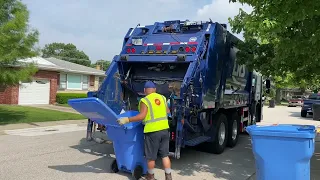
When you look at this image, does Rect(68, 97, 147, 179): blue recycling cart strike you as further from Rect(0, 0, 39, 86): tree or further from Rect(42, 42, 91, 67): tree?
Rect(42, 42, 91, 67): tree

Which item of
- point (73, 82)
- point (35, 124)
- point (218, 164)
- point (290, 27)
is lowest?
point (218, 164)

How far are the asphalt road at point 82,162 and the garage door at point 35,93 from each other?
13.7 meters

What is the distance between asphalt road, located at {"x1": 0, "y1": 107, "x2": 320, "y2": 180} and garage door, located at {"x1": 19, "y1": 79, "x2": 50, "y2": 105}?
1372 centimetres

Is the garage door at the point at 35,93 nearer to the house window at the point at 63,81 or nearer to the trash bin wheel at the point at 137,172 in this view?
the house window at the point at 63,81

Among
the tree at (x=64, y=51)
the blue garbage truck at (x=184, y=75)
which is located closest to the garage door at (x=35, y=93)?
the blue garbage truck at (x=184, y=75)

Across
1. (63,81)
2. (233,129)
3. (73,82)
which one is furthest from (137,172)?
(73,82)

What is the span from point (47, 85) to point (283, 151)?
73.0 feet

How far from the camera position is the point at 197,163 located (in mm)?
7535

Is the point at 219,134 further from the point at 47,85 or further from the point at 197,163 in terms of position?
the point at 47,85

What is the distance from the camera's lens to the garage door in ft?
76.5

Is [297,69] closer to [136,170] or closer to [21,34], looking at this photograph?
[136,170]

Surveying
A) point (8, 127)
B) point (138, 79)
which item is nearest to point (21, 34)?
point (8, 127)

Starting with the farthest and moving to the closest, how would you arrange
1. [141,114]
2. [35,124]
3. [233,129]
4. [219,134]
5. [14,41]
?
[35,124], [14,41], [233,129], [219,134], [141,114]

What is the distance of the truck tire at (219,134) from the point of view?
8.39 meters
